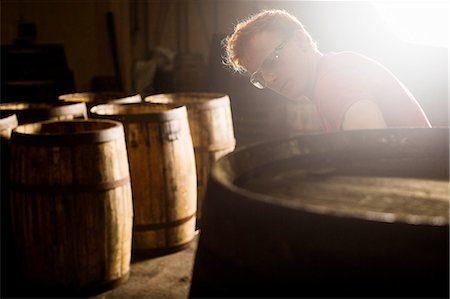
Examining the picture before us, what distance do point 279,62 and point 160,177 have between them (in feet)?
4.51

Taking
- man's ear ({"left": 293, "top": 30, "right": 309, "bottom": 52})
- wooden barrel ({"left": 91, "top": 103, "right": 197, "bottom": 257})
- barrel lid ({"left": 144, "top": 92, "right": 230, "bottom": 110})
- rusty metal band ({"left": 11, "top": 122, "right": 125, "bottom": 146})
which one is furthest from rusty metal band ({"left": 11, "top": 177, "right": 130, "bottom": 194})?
barrel lid ({"left": 144, "top": 92, "right": 230, "bottom": 110})

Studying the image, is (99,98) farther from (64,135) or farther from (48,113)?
(64,135)

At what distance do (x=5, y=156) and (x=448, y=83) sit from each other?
4253mm

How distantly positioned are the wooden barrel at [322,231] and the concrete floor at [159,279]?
207cm

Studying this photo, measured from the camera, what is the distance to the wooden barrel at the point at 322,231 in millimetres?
1077

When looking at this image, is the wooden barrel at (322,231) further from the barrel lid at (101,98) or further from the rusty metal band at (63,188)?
the barrel lid at (101,98)

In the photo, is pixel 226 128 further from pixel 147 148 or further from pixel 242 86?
pixel 242 86

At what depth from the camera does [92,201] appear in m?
3.38

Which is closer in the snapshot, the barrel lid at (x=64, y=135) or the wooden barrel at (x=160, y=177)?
the barrel lid at (x=64, y=135)

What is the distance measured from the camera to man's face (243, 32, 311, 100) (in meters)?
2.90

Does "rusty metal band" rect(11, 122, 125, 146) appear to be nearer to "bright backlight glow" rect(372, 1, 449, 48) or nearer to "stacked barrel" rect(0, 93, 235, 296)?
"stacked barrel" rect(0, 93, 235, 296)

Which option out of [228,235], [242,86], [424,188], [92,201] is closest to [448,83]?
[242,86]

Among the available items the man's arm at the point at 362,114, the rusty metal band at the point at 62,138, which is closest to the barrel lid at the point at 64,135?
the rusty metal band at the point at 62,138

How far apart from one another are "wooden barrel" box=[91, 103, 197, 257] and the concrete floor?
0.10 m
